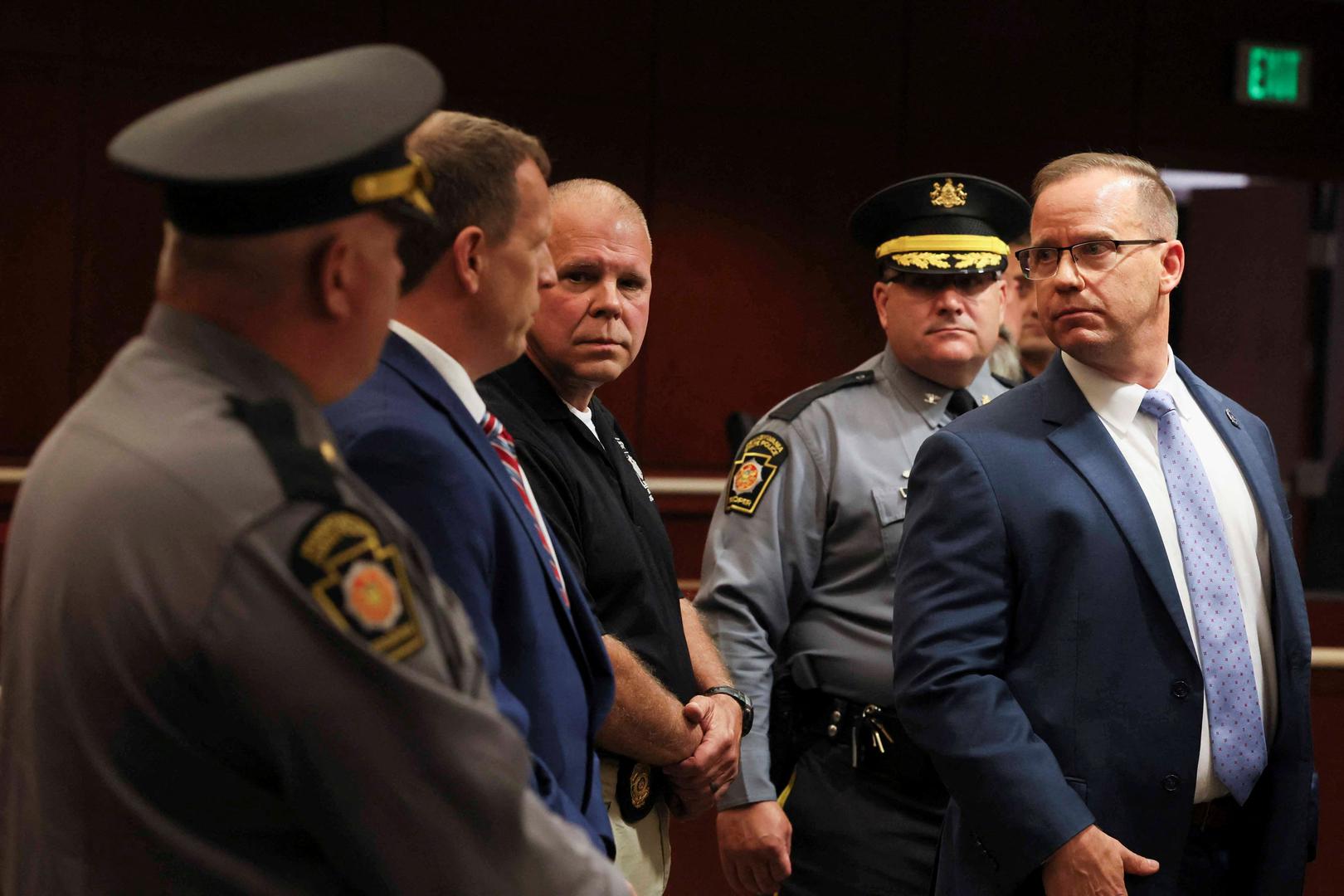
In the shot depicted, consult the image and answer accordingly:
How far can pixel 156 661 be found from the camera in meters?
0.86

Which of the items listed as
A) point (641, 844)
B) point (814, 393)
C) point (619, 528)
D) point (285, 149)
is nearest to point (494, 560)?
point (285, 149)

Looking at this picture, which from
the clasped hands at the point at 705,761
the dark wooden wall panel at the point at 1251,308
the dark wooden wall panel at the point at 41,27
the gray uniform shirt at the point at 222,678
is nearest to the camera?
the gray uniform shirt at the point at 222,678

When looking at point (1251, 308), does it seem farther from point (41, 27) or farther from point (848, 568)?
point (41, 27)

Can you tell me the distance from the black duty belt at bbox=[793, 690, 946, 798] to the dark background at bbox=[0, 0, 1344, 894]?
10.2ft

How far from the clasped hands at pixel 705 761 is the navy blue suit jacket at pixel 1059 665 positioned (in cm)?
25

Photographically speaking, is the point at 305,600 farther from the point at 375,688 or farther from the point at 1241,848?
the point at 1241,848

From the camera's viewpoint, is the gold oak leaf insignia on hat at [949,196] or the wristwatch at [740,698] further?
the gold oak leaf insignia on hat at [949,196]

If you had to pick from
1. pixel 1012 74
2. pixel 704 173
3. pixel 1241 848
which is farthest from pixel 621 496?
pixel 1012 74

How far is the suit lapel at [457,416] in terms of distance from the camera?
124 centimetres

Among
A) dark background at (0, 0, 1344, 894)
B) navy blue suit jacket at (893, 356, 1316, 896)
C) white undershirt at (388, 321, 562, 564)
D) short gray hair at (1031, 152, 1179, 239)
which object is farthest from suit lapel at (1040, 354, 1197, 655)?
dark background at (0, 0, 1344, 894)

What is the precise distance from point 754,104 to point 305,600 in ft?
17.5

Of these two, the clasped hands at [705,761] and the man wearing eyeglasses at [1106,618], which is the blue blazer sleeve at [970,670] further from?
the clasped hands at [705,761]

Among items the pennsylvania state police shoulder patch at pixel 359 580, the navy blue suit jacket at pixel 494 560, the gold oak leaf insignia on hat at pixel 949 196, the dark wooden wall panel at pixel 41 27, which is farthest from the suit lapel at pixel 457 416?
the dark wooden wall panel at pixel 41 27

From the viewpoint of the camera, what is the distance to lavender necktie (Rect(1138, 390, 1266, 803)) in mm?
1820
